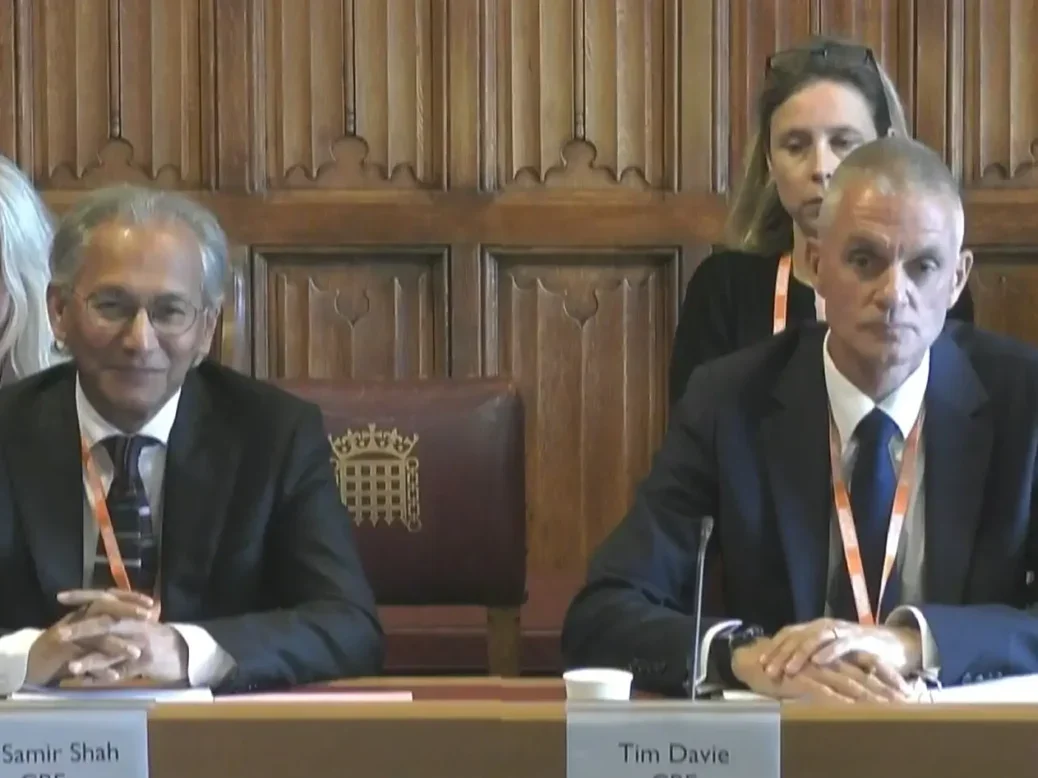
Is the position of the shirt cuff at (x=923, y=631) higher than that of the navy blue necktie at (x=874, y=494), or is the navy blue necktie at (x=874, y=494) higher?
the navy blue necktie at (x=874, y=494)

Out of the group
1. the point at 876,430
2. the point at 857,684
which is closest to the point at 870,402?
the point at 876,430

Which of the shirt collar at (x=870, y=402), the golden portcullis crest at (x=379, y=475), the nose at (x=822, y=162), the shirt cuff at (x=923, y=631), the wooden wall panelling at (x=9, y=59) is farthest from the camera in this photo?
the wooden wall panelling at (x=9, y=59)

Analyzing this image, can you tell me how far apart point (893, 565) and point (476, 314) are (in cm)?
182

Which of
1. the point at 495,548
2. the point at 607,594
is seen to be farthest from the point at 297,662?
the point at 495,548

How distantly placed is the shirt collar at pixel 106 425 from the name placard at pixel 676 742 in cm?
108

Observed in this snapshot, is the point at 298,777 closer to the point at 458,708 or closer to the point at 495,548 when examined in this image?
the point at 458,708

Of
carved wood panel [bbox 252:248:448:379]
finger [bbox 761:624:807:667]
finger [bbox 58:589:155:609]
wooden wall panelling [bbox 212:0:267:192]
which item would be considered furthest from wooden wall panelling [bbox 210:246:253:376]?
finger [bbox 761:624:807:667]

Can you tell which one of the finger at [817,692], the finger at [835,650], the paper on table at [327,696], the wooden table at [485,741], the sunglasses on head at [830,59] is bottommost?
the paper on table at [327,696]

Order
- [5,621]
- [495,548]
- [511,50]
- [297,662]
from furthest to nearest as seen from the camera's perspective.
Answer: [511,50], [495,548], [5,621], [297,662]

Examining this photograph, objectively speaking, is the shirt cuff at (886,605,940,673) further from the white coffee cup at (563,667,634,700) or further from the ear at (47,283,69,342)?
the ear at (47,283,69,342)

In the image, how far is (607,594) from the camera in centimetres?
182

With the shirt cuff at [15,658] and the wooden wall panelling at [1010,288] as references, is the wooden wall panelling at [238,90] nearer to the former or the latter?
the wooden wall panelling at [1010,288]

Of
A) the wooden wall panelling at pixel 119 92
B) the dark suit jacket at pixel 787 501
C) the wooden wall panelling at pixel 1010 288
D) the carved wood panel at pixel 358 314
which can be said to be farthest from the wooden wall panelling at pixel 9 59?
the wooden wall panelling at pixel 1010 288

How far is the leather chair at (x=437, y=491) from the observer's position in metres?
2.30
